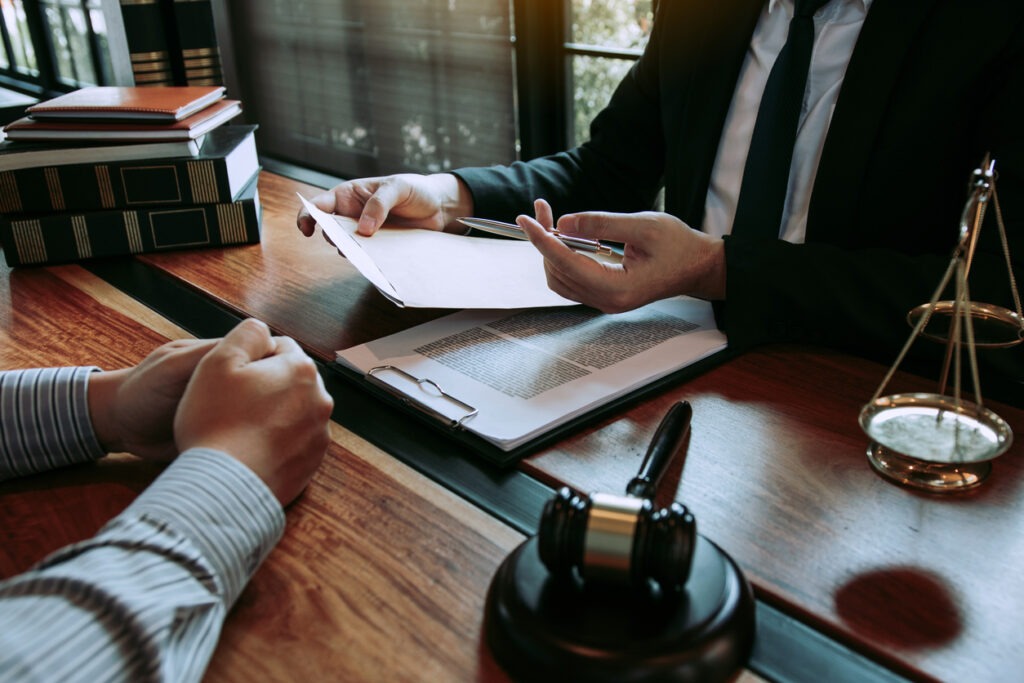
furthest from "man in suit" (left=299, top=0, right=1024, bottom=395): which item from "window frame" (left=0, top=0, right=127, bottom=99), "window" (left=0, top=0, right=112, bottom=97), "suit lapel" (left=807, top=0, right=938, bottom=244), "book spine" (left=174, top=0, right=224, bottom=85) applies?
"window" (left=0, top=0, right=112, bottom=97)

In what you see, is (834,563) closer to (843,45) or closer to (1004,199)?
(1004,199)

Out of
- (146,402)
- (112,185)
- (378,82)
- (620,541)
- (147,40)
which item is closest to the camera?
(620,541)

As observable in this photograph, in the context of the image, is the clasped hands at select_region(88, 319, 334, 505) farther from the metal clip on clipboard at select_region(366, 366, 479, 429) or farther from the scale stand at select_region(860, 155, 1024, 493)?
the scale stand at select_region(860, 155, 1024, 493)

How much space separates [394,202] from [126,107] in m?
0.56

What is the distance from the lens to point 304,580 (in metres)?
0.65

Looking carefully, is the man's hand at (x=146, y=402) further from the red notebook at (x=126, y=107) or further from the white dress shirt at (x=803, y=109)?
the white dress shirt at (x=803, y=109)

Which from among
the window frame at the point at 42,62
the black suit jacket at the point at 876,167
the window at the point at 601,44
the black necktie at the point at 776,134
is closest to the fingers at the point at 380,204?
the black suit jacket at the point at 876,167

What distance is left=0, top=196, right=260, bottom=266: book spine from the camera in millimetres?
1408

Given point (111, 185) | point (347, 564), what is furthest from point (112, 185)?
point (347, 564)

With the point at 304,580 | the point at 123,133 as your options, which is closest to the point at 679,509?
the point at 304,580

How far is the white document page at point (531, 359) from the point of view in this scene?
0.86 m

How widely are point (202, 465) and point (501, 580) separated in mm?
249

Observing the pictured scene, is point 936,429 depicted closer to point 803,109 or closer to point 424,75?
point 803,109

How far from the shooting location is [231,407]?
716 mm
